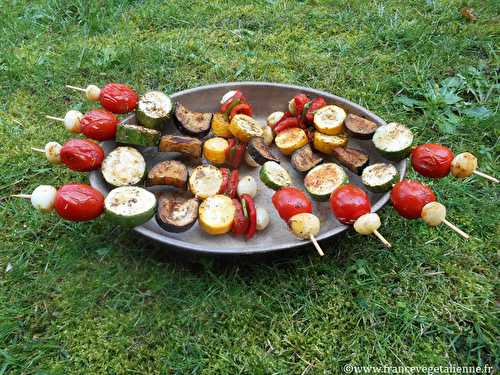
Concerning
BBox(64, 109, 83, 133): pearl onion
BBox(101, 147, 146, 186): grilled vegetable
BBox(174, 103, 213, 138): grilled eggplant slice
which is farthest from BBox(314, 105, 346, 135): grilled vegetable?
BBox(64, 109, 83, 133): pearl onion

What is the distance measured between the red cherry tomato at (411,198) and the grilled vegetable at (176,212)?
1.20 metres

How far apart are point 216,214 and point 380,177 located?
104 cm

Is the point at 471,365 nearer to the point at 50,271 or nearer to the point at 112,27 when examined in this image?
the point at 50,271

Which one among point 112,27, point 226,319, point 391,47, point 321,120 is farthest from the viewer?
point 112,27

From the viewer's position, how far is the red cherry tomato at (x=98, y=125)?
10.3ft

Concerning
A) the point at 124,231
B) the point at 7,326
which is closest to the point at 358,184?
the point at 124,231

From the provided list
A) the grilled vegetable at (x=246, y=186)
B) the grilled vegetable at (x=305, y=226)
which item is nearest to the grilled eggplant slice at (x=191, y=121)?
the grilled vegetable at (x=246, y=186)

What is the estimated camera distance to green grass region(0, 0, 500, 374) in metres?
2.66

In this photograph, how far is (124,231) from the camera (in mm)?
3262

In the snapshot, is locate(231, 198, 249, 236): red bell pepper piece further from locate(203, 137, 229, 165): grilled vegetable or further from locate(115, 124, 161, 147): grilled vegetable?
locate(115, 124, 161, 147): grilled vegetable

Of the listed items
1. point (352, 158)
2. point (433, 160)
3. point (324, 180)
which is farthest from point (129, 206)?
point (433, 160)

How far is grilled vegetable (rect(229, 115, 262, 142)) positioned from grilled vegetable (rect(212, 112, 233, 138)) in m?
0.10

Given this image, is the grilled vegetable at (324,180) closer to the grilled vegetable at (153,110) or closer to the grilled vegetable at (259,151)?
the grilled vegetable at (259,151)

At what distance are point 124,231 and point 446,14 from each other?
13.7ft
